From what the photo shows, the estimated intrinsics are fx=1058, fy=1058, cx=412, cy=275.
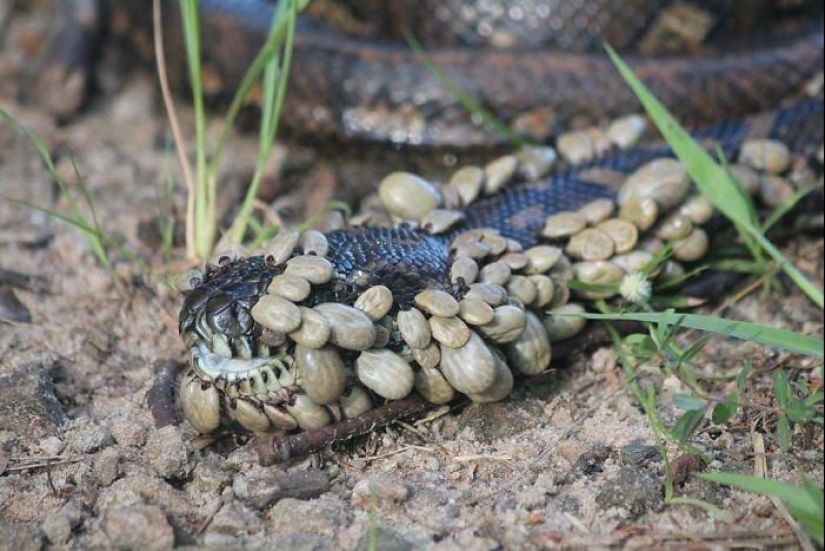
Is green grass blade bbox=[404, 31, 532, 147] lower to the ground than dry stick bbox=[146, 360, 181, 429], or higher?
higher

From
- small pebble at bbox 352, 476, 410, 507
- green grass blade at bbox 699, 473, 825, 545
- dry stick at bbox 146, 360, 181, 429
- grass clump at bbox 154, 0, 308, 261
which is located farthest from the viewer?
grass clump at bbox 154, 0, 308, 261

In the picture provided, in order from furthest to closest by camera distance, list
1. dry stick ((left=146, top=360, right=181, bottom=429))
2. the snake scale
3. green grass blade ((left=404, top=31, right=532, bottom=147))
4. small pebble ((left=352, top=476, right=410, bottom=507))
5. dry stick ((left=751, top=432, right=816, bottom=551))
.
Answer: green grass blade ((left=404, top=31, right=532, bottom=147)) < dry stick ((left=146, top=360, right=181, bottom=429)) < the snake scale < small pebble ((left=352, top=476, right=410, bottom=507)) < dry stick ((left=751, top=432, right=816, bottom=551))

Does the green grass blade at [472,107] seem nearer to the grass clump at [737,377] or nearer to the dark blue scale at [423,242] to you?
the dark blue scale at [423,242]

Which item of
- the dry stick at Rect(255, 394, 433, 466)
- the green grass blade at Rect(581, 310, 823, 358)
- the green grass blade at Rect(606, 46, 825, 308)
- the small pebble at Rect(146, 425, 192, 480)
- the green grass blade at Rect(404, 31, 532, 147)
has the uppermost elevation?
the green grass blade at Rect(606, 46, 825, 308)

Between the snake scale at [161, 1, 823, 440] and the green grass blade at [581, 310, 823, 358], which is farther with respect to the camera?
the snake scale at [161, 1, 823, 440]

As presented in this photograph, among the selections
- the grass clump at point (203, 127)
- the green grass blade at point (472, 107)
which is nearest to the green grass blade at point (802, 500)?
A: the grass clump at point (203, 127)

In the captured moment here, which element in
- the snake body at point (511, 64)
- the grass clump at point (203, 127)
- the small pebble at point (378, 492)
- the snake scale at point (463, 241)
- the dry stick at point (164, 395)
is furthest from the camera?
the snake body at point (511, 64)

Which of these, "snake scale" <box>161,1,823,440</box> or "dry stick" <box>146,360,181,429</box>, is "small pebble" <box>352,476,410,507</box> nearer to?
"snake scale" <box>161,1,823,440</box>

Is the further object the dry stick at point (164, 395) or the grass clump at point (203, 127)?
the grass clump at point (203, 127)

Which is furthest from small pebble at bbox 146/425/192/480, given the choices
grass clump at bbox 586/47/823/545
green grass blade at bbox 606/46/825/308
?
green grass blade at bbox 606/46/825/308
